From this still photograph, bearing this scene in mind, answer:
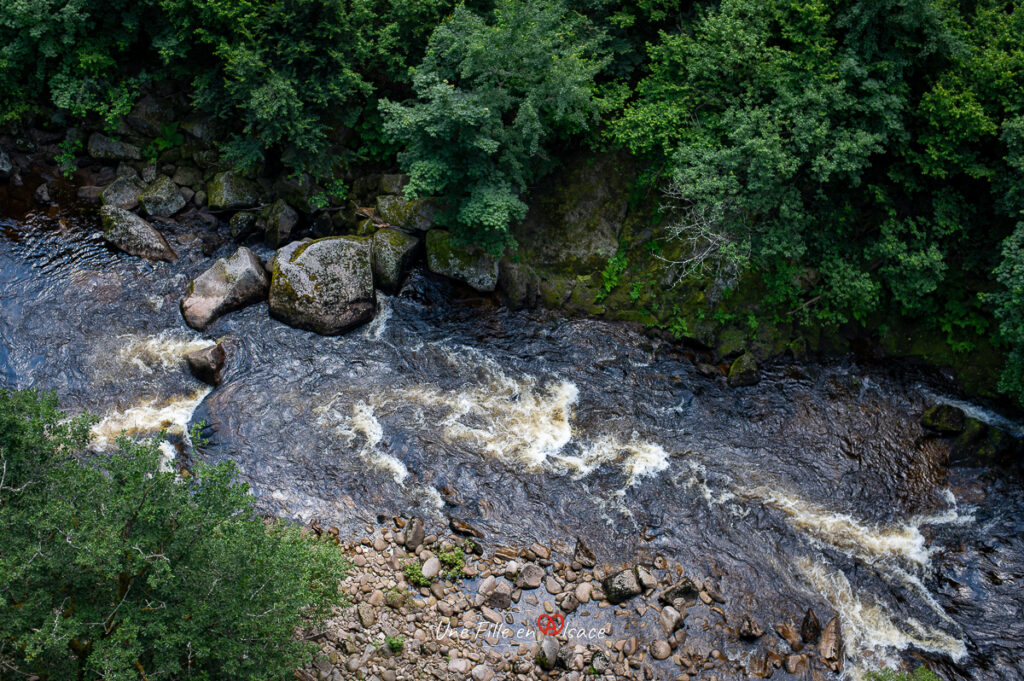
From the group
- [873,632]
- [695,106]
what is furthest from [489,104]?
[873,632]

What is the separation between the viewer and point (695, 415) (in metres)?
16.5

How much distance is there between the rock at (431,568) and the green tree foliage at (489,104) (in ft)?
27.1

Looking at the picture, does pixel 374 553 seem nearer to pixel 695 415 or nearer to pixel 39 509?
pixel 39 509

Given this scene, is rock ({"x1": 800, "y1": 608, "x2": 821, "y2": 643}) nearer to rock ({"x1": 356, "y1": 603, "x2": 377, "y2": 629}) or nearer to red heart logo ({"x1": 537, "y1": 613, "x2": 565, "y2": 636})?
red heart logo ({"x1": 537, "y1": 613, "x2": 565, "y2": 636})

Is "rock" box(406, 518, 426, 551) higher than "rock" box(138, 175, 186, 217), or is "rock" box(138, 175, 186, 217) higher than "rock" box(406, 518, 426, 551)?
"rock" box(138, 175, 186, 217)

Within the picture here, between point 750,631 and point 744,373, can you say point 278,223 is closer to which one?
point 744,373

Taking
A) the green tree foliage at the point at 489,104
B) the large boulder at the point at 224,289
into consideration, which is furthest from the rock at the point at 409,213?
the large boulder at the point at 224,289

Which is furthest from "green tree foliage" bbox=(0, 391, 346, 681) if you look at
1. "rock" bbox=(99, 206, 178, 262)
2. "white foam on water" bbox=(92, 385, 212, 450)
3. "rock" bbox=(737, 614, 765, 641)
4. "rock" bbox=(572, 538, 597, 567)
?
"rock" bbox=(99, 206, 178, 262)

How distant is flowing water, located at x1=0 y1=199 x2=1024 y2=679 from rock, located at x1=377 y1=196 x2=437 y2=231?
5.65 feet

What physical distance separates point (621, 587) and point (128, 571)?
27.5ft

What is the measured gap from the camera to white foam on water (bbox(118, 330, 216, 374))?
53.7 ft

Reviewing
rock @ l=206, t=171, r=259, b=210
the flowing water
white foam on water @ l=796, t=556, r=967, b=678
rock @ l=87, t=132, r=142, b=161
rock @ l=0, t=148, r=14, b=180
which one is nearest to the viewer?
white foam on water @ l=796, t=556, r=967, b=678

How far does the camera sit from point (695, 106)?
677 inches

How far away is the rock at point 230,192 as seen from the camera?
65.8ft
